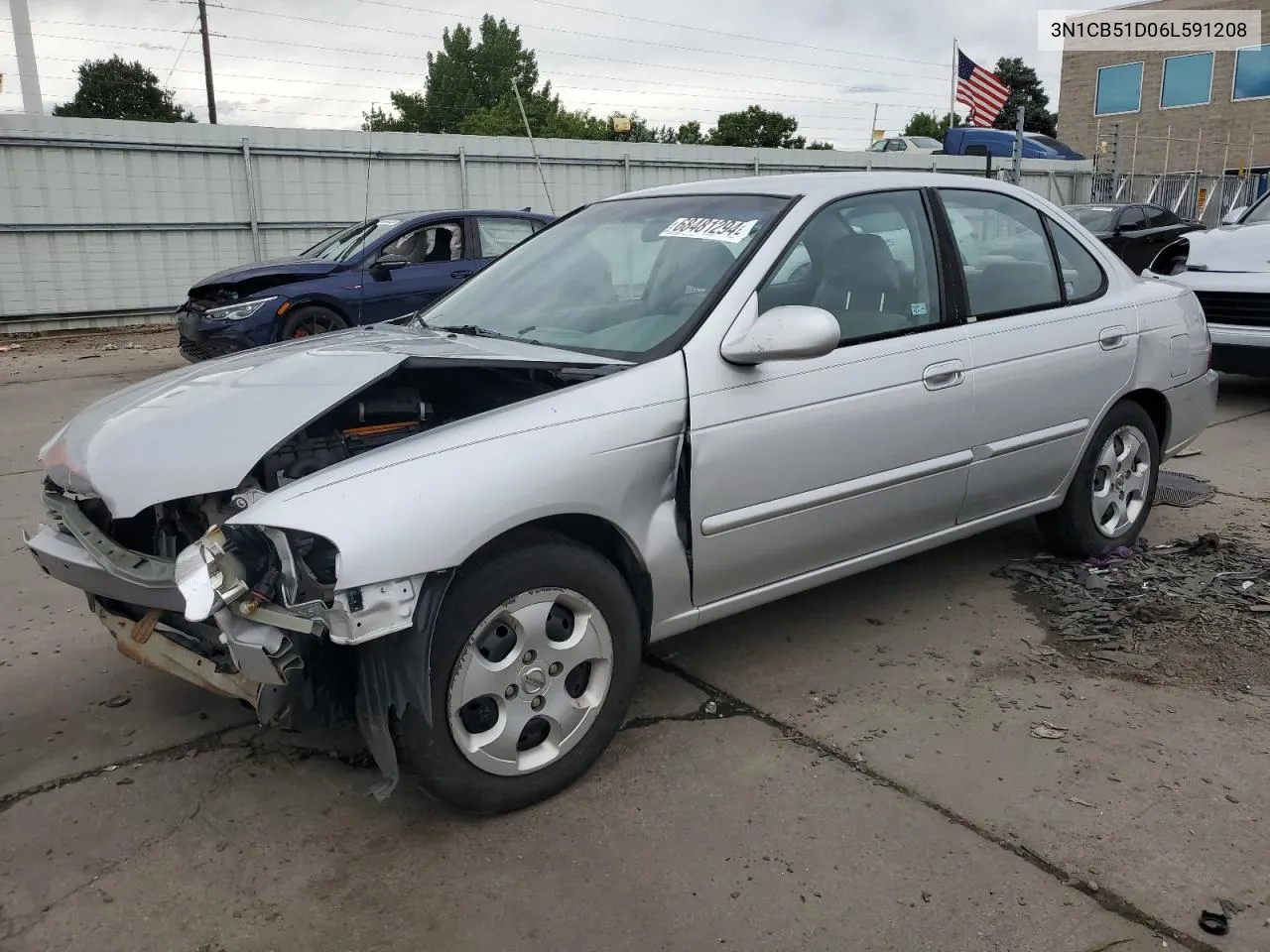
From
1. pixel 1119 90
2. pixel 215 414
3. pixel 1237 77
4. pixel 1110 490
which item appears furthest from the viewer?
pixel 1119 90

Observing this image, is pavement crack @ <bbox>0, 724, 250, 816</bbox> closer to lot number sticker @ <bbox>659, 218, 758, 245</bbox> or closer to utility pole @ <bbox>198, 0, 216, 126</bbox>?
lot number sticker @ <bbox>659, 218, 758, 245</bbox>

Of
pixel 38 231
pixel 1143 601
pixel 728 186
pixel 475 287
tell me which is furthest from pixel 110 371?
pixel 1143 601

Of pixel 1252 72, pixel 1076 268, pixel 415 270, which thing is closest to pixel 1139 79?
pixel 1252 72

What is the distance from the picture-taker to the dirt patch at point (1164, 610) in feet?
12.0

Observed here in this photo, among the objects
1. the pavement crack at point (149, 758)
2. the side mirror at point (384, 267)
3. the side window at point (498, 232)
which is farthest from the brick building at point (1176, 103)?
the pavement crack at point (149, 758)

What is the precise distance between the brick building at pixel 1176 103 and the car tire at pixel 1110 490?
28682 millimetres

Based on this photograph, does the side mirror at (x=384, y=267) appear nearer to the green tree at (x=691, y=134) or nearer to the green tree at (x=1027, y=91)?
the green tree at (x=691, y=134)

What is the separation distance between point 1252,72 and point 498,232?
31566 millimetres

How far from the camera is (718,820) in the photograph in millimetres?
2768

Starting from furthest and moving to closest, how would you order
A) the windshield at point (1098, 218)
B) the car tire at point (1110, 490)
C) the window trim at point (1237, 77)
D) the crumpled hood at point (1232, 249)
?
the window trim at point (1237, 77)
the windshield at point (1098, 218)
the crumpled hood at point (1232, 249)
the car tire at point (1110, 490)

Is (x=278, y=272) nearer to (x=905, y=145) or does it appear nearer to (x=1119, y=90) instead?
(x=905, y=145)

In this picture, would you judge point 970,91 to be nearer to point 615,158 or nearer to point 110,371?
point 615,158

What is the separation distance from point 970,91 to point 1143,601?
17.6 meters

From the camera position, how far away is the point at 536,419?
2.76 meters
